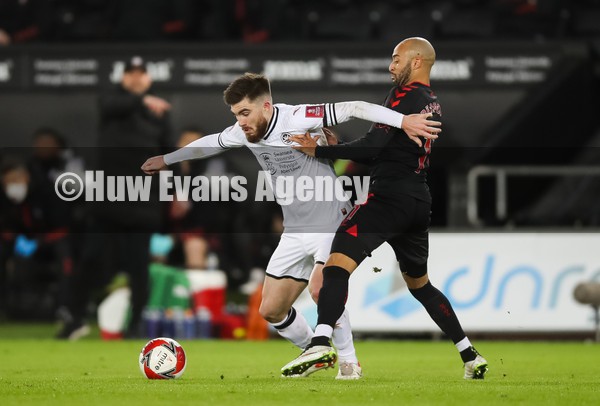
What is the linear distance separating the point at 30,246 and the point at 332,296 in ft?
28.9

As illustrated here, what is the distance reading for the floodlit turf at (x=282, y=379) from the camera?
6.38 metres

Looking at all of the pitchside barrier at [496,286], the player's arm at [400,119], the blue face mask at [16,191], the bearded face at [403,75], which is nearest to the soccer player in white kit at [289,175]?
the player's arm at [400,119]

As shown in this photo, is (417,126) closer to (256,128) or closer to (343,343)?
(256,128)

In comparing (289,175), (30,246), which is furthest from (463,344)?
(30,246)

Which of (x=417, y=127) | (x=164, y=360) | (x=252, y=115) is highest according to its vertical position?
(x=252, y=115)

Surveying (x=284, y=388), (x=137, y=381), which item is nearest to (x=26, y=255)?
(x=137, y=381)

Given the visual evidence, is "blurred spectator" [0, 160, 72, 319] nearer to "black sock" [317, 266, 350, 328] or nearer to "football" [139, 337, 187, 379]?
"football" [139, 337, 187, 379]

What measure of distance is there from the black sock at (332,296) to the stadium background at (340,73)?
6177 mm

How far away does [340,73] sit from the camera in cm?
1521

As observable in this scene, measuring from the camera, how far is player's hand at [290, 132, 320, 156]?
7602 millimetres

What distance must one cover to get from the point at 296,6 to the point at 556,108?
3.84m

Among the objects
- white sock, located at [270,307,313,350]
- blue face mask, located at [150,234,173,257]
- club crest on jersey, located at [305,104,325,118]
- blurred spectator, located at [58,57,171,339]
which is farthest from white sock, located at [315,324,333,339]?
blue face mask, located at [150,234,173,257]

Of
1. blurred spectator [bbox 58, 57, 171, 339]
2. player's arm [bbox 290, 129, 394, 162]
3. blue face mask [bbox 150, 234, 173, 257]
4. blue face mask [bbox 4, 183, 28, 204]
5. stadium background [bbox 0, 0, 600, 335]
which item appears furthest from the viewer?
stadium background [bbox 0, 0, 600, 335]

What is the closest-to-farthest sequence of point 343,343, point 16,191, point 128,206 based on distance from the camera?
point 343,343 < point 128,206 < point 16,191
